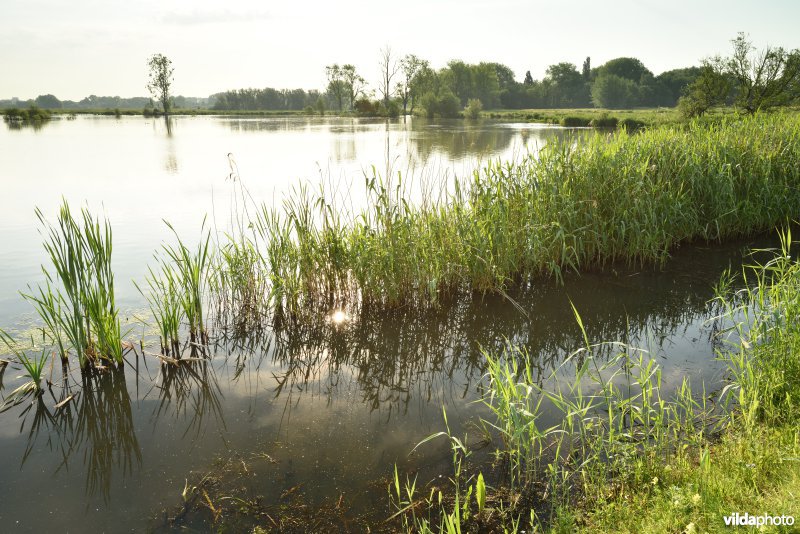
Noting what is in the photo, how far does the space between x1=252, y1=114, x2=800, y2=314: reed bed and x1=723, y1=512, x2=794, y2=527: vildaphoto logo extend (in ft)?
12.3

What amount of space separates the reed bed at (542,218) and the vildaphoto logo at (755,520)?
3739 millimetres

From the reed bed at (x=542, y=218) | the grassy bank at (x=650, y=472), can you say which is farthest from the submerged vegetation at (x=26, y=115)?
the grassy bank at (x=650, y=472)

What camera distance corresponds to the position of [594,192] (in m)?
7.49

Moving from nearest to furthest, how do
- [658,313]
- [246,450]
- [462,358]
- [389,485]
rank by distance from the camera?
1. [389,485]
2. [246,450]
3. [462,358]
4. [658,313]

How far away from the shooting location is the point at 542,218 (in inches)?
276

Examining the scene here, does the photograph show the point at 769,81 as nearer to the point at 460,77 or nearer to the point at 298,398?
the point at 298,398

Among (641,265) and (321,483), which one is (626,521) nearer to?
(321,483)

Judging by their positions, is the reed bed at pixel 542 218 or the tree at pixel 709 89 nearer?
the reed bed at pixel 542 218

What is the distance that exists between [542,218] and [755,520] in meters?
4.99

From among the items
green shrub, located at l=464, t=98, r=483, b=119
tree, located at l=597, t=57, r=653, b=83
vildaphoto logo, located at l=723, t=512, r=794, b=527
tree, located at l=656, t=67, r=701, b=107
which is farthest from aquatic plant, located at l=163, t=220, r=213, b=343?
tree, located at l=597, t=57, r=653, b=83

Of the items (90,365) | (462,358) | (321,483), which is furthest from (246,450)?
(462,358)

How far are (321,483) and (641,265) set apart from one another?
6192 millimetres

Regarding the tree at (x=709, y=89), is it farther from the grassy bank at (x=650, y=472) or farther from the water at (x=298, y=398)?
the grassy bank at (x=650, y=472)

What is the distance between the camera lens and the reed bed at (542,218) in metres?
6.05
